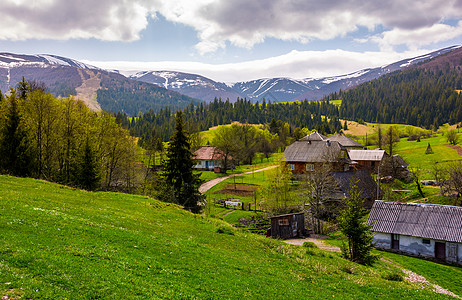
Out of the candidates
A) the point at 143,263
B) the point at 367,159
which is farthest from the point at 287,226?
the point at 367,159

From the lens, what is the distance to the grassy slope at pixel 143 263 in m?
10.5

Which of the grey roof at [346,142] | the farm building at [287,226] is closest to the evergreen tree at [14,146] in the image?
the farm building at [287,226]

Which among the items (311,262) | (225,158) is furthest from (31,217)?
(225,158)

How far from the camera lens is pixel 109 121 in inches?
1971

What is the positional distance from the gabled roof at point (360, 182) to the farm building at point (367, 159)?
26.3 metres

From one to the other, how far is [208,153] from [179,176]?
67.8 metres

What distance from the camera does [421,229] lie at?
3744cm

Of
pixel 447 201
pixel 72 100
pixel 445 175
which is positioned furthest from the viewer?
pixel 445 175

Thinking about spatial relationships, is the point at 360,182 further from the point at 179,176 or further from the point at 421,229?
the point at 179,176

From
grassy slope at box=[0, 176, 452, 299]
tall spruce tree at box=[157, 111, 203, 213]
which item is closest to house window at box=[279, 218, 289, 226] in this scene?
tall spruce tree at box=[157, 111, 203, 213]

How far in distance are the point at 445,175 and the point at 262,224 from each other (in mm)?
42060

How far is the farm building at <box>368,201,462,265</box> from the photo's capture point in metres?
35.1

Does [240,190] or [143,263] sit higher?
[143,263]

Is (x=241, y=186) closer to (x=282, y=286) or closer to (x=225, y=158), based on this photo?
(x=225, y=158)
